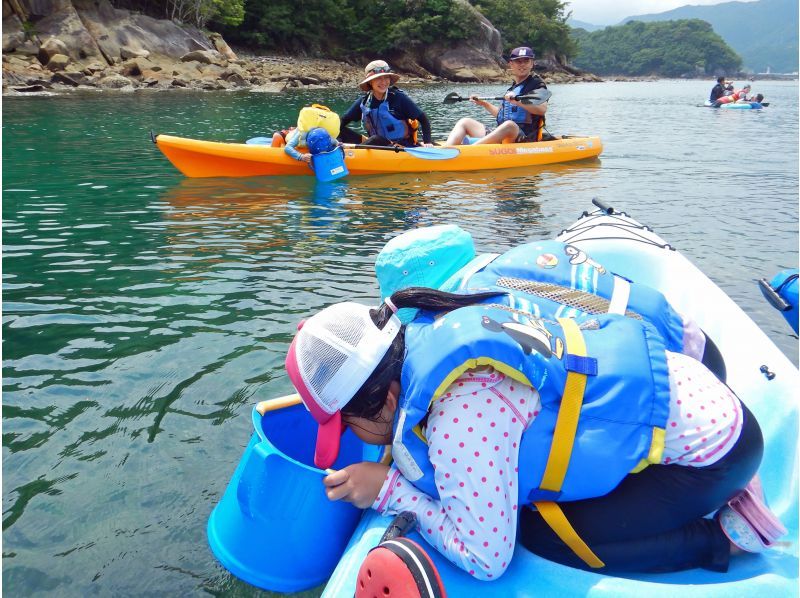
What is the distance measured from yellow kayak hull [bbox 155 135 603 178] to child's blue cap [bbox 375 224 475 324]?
20.0ft

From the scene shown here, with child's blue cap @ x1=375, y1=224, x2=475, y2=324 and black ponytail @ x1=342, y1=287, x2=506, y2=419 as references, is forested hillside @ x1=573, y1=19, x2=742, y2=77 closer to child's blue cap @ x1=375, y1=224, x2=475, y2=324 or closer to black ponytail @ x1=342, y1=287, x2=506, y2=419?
child's blue cap @ x1=375, y1=224, x2=475, y2=324

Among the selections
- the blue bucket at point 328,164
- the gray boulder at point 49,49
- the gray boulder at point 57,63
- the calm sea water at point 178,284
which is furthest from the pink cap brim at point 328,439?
the gray boulder at point 49,49

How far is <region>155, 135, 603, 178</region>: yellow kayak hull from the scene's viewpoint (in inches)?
315

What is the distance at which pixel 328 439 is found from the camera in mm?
1762

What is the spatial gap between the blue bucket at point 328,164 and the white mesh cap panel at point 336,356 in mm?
6732

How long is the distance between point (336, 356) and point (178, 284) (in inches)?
134

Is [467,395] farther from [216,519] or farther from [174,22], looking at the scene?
[174,22]

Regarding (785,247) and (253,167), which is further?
(253,167)

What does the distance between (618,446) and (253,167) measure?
7371 mm

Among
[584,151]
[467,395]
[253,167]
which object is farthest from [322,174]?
[467,395]

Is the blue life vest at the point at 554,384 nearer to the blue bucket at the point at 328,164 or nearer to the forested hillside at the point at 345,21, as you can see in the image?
the blue bucket at the point at 328,164

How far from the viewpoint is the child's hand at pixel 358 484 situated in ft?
6.08

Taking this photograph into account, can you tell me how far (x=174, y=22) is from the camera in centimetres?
3089

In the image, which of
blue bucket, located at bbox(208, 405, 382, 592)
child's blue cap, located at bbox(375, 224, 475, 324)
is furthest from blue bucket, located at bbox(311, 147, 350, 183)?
blue bucket, located at bbox(208, 405, 382, 592)
